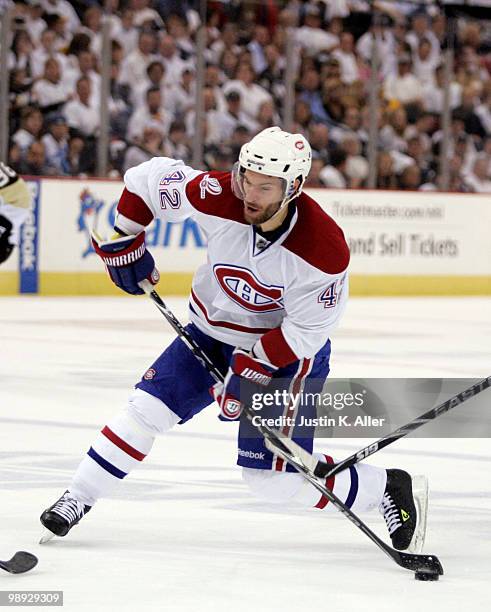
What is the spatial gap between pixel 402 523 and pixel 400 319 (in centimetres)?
671

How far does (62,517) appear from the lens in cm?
318

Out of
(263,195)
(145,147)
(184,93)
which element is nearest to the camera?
(263,195)

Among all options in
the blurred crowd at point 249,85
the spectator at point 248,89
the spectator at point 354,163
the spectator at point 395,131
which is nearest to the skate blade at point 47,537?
the blurred crowd at point 249,85

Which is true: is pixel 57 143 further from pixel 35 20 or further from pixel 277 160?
pixel 277 160

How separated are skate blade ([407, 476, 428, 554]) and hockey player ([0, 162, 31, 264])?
2.85 meters

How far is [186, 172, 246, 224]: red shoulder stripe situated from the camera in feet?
10.6

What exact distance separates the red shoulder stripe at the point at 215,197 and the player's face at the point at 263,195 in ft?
0.33

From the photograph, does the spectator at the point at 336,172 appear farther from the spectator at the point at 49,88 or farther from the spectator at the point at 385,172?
the spectator at the point at 49,88

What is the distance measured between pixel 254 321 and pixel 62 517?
2.11 feet

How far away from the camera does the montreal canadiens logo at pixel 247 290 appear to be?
320cm

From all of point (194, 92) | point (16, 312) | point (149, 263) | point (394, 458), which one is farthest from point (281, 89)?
point (149, 263)

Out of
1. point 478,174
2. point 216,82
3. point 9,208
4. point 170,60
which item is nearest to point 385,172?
point 478,174

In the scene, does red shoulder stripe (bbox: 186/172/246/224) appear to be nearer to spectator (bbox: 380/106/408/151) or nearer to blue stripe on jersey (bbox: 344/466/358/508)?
blue stripe on jersey (bbox: 344/466/358/508)

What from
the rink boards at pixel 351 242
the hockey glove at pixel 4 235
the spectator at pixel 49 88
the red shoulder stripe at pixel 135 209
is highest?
Answer: the red shoulder stripe at pixel 135 209
